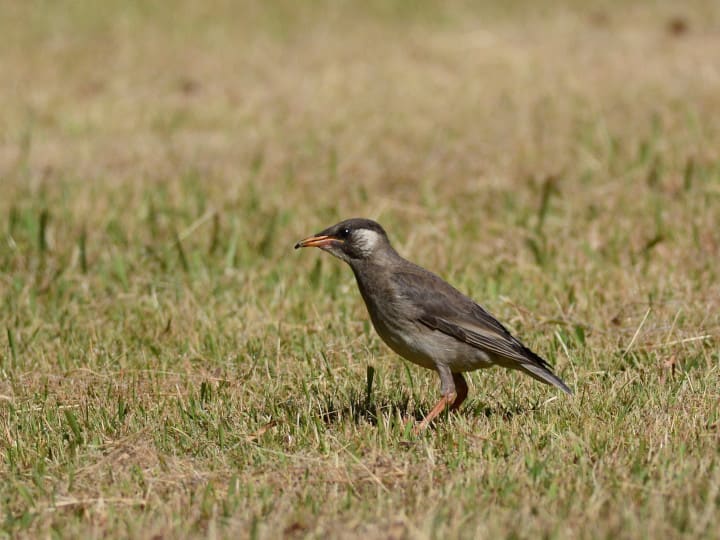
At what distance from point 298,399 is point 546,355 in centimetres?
164

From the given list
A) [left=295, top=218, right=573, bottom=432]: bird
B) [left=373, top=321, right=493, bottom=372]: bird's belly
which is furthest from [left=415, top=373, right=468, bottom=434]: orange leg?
[left=373, top=321, right=493, bottom=372]: bird's belly

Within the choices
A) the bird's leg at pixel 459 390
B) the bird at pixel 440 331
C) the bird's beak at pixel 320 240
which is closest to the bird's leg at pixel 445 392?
the bird at pixel 440 331

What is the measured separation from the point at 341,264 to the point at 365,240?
2501 mm

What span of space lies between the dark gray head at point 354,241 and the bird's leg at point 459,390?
0.79 m

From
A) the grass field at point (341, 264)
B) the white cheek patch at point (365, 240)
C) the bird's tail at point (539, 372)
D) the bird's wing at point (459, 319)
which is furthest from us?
the white cheek patch at point (365, 240)

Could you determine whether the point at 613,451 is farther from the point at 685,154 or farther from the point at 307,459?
the point at 685,154

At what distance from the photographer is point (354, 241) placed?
6.43m

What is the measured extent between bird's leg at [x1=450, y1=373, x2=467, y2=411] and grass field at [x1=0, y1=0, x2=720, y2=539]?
78 mm

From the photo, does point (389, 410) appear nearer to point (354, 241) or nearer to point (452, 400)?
point (452, 400)

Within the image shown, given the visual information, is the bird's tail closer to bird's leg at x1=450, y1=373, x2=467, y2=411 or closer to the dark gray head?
bird's leg at x1=450, y1=373, x2=467, y2=411

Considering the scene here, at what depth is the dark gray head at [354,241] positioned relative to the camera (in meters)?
6.41

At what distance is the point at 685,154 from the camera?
10.7 meters

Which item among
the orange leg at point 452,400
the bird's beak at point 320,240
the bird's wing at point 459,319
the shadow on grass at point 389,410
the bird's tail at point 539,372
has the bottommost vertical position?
the shadow on grass at point 389,410

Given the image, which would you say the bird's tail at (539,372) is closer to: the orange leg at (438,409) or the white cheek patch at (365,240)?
the orange leg at (438,409)
